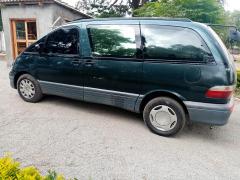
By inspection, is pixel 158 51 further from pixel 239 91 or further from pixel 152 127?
pixel 239 91

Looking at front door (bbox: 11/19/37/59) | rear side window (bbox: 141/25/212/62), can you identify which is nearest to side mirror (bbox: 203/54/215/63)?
rear side window (bbox: 141/25/212/62)

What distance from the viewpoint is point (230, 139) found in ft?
12.5

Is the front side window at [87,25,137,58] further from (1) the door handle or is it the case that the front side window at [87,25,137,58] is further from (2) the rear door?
(1) the door handle

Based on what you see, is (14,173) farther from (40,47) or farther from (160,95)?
(40,47)

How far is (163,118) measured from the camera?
371 centimetres

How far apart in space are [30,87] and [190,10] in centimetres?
666

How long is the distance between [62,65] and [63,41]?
484 millimetres

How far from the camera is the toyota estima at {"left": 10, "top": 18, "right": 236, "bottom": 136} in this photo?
3.30 m

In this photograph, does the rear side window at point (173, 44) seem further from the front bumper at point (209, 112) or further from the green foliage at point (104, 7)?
the green foliage at point (104, 7)

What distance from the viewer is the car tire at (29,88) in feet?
16.0

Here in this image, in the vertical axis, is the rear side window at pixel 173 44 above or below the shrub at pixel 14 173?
above

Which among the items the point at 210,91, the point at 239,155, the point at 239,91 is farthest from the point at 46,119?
the point at 239,91

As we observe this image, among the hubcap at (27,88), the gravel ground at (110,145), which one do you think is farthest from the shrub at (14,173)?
the hubcap at (27,88)

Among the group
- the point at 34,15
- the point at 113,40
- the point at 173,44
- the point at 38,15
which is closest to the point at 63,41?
the point at 113,40
